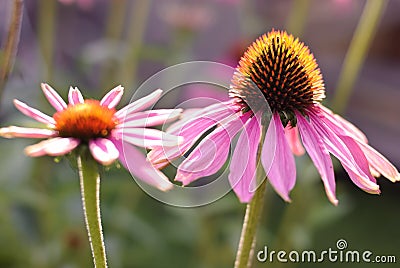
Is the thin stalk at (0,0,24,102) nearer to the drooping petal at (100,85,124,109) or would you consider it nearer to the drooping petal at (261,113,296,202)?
the drooping petal at (100,85,124,109)

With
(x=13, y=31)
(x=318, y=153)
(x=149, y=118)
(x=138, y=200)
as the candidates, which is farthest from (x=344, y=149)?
(x=138, y=200)

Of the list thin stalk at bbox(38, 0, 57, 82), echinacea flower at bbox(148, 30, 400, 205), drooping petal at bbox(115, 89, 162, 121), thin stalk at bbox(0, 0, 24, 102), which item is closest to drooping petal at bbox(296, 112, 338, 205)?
echinacea flower at bbox(148, 30, 400, 205)

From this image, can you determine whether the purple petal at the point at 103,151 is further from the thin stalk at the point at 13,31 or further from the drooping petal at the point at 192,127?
the thin stalk at the point at 13,31

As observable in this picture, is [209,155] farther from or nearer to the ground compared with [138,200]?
farther from the ground

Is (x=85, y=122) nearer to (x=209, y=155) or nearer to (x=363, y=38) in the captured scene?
(x=209, y=155)

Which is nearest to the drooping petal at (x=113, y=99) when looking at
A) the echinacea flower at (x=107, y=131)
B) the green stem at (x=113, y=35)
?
the echinacea flower at (x=107, y=131)

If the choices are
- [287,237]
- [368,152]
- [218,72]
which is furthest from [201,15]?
[368,152]

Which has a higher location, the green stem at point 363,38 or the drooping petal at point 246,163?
the green stem at point 363,38
